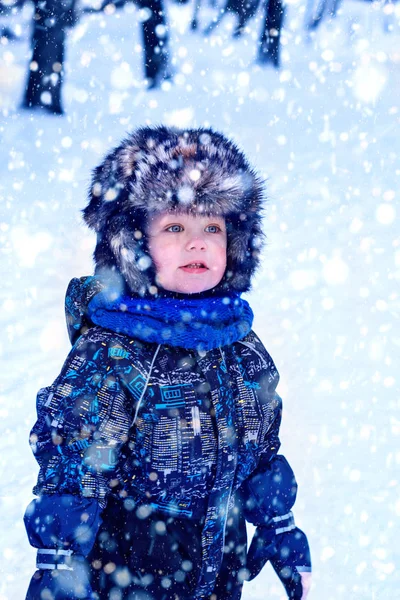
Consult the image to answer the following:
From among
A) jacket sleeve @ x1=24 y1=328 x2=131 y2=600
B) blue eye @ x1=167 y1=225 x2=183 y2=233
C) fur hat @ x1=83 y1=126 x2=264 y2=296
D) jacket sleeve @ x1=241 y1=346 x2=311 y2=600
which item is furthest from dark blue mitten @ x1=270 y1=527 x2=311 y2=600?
blue eye @ x1=167 y1=225 x2=183 y2=233

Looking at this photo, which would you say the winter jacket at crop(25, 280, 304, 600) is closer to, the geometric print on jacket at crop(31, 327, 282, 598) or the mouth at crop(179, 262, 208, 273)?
the geometric print on jacket at crop(31, 327, 282, 598)

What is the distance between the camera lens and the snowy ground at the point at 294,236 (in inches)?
84.2

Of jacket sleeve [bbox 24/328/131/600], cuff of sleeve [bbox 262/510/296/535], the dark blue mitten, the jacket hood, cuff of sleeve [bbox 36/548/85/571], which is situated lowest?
the dark blue mitten

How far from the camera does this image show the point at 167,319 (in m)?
1.19

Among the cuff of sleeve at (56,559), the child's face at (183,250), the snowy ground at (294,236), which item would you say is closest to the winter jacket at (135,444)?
the cuff of sleeve at (56,559)

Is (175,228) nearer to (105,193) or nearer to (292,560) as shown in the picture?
(105,193)

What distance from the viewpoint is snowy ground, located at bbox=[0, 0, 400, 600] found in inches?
84.2

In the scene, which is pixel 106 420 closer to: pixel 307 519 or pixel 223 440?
pixel 223 440

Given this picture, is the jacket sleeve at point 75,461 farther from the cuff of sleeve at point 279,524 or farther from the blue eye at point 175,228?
the cuff of sleeve at point 279,524

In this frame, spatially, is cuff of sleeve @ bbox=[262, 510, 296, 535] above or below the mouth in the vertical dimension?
below

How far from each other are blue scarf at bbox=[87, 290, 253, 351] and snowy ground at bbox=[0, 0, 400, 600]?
104 cm

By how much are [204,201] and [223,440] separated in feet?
1.41

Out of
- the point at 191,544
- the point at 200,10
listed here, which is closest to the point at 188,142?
the point at 191,544

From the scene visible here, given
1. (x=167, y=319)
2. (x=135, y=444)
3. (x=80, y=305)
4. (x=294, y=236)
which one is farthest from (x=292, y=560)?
(x=294, y=236)
